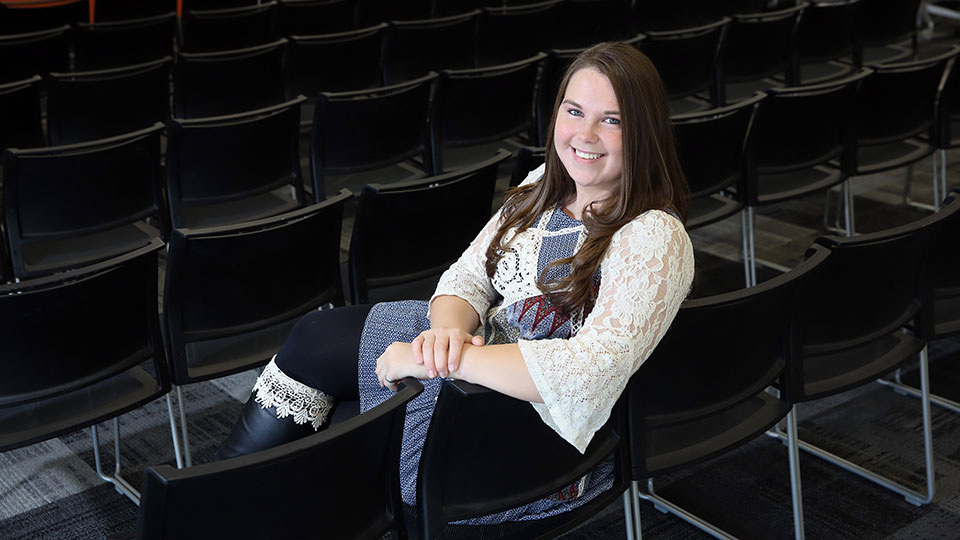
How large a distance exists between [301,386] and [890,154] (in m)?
3.14

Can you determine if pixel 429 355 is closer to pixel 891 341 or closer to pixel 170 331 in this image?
pixel 170 331

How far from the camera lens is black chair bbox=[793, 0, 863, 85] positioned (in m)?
5.61

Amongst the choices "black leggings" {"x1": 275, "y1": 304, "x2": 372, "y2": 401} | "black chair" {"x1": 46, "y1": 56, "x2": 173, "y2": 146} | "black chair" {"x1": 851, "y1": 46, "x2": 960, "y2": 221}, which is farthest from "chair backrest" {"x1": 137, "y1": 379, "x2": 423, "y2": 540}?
"black chair" {"x1": 46, "y1": 56, "x2": 173, "y2": 146}

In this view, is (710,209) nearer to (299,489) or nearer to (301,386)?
(301,386)

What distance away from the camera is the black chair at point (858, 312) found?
Result: 2.52 metres

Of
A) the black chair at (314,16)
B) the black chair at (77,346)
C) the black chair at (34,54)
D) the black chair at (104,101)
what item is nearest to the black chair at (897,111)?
the black chair at (77,346)

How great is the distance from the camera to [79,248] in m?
3.76

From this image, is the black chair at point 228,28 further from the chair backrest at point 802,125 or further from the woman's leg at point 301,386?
the woman's leg at point 301,386

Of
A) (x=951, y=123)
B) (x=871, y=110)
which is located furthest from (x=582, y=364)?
(x=951, y=123)

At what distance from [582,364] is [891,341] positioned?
1.29 m

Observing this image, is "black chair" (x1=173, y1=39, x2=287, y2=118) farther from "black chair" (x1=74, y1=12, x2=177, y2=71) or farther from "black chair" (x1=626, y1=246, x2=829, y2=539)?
"black chair" (x1=626, y1=246, x2=829, y2=539)

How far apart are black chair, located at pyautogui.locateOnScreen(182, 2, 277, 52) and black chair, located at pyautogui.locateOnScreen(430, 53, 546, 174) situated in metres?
2.02

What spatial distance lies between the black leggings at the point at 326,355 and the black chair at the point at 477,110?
6.88ft

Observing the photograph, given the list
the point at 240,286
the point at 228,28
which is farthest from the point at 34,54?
the point at 240,286
